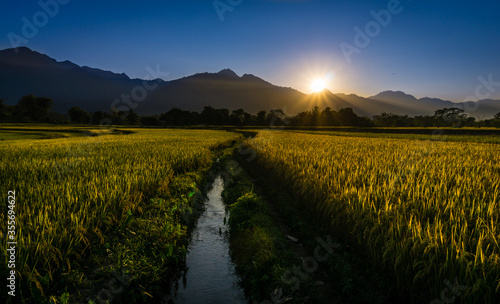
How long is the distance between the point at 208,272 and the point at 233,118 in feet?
331

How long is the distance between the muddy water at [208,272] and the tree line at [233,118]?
286 ft

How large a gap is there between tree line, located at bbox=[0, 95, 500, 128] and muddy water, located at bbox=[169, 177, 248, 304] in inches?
3433

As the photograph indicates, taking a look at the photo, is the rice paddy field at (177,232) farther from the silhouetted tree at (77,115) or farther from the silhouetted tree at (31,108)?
the silhouetted tree at (77,115)

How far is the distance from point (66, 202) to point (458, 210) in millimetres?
6941

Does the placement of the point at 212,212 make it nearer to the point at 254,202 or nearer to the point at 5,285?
the point at 254,202

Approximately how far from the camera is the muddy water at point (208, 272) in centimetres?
429

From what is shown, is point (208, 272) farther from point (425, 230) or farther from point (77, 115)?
point (77, 115)

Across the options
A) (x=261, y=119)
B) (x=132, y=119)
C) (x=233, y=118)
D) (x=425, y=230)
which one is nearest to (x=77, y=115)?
(x=132, y=119)

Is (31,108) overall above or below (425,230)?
above

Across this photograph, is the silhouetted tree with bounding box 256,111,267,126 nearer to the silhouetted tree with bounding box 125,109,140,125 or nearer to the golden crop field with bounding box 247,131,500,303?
the silhouetted tree with bounding box 125,109,140,125

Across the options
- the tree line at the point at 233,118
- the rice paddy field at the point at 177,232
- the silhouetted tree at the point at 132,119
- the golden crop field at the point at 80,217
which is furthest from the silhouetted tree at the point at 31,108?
the rice paddy field at the point at 177,232

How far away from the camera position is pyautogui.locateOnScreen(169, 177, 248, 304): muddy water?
4289mm

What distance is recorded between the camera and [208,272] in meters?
4.98

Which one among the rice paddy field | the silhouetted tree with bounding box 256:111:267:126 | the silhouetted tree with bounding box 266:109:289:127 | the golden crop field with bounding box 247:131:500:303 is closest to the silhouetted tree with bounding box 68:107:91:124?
the silhouetted tree with bounding box 256:111:267:126
